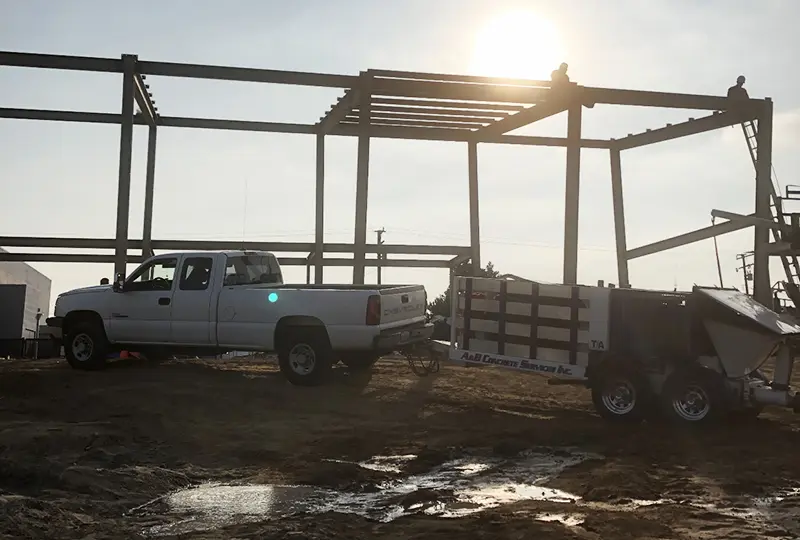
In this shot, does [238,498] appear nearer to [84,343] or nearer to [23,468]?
[23,468]

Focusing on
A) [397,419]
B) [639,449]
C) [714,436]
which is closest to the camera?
[639,449]

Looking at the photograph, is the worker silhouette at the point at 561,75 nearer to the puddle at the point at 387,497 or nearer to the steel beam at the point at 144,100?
the steel beam at the point at 144,100

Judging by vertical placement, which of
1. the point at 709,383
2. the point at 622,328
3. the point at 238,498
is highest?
the point at 622,328

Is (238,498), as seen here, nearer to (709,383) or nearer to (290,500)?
(290,500)

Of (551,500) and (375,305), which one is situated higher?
(375,305)

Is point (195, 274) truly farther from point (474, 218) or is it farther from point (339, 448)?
point (474, 218)

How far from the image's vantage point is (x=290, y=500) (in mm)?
6656

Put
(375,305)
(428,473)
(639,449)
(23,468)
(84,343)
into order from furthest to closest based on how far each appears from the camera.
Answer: (84,343) → (375,305) → (639,449) → (428,473) → (23,468)

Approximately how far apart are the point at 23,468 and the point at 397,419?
475 centimetres

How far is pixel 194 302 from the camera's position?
1377cm

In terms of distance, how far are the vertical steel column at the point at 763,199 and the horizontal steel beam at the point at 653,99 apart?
86 cm

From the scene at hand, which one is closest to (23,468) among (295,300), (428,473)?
(428,473)

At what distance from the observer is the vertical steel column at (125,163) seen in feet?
53.6

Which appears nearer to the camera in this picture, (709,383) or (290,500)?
(290,500)
